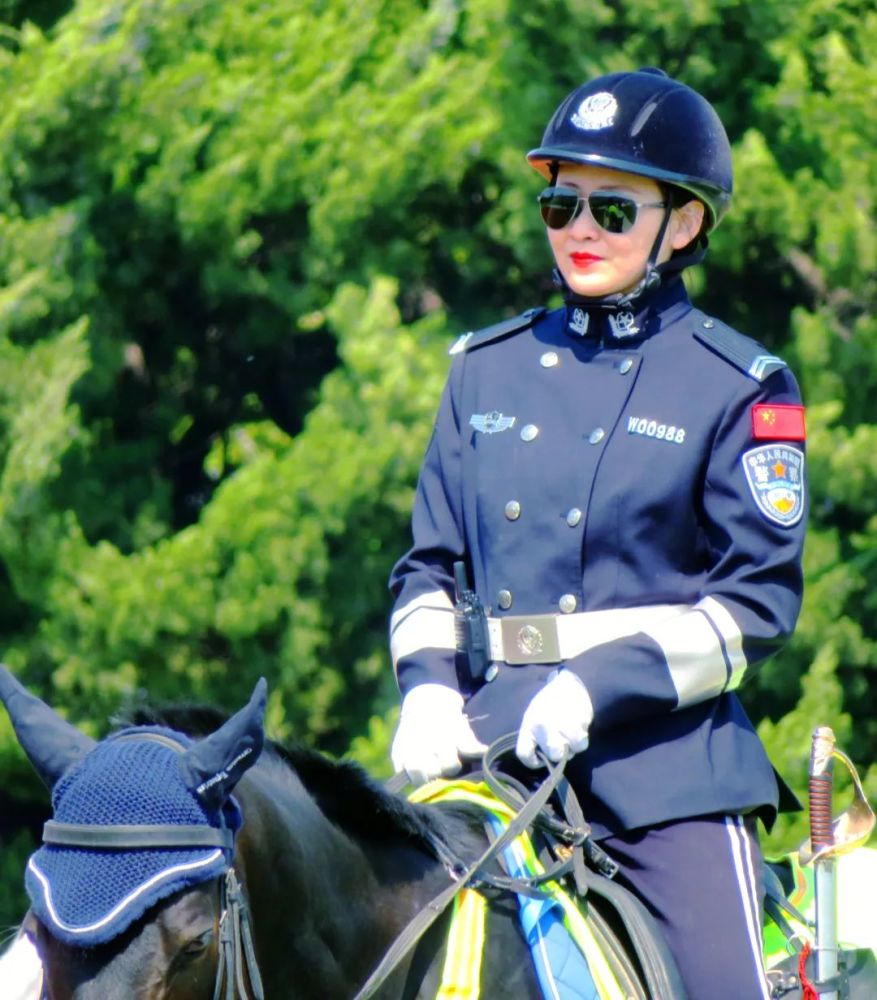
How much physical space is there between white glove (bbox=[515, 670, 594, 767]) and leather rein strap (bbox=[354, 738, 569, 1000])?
3cm

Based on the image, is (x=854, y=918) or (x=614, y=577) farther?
(x=854, y=918)

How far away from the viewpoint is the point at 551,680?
3.06m

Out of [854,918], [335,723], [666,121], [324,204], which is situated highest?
[666,121]

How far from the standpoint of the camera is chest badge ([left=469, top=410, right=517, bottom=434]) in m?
3.34

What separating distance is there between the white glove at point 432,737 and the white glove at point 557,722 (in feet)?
0.48

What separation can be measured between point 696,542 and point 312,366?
4826 millimetres

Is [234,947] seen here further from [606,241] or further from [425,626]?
[606,241]

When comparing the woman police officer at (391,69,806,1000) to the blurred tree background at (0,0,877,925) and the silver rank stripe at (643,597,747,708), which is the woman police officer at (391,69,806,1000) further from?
the blurred tree background at (0,0,877,925)

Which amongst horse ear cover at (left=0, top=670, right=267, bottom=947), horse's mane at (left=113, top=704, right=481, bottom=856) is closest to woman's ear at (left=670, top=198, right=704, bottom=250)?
horse's mane at (left=113, top=704, right=481, bottom=856)

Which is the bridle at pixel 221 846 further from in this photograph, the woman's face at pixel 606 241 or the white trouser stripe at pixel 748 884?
the woman's face at pixel 606 241

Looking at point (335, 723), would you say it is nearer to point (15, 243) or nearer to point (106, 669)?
point (106, 669)

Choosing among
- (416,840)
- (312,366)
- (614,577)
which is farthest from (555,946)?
(312,366)

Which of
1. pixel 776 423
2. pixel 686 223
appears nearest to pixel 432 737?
pixel 776 423

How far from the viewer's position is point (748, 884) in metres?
3.03
